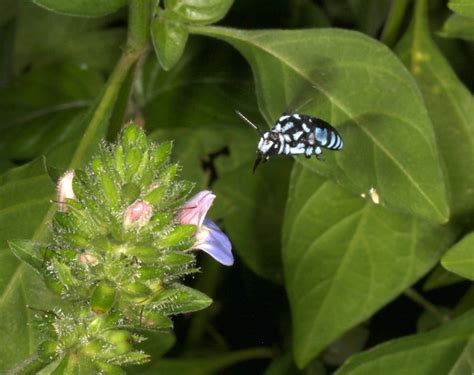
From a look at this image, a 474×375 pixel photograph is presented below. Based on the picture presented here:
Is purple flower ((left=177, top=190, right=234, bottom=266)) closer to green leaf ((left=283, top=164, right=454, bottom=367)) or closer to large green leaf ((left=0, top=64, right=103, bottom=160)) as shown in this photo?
green leaf ((left=283, top=164, right=454, bottom=367))

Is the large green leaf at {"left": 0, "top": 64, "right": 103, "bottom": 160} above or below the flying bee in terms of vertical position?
below

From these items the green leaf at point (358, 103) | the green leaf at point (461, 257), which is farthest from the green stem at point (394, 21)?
the green leaf at point (461, 257)

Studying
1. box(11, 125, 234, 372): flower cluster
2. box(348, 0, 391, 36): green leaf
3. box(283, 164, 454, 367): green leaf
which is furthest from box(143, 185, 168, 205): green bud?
box(348, 0, 391, 36): green leaf

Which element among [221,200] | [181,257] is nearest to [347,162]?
[181,257]

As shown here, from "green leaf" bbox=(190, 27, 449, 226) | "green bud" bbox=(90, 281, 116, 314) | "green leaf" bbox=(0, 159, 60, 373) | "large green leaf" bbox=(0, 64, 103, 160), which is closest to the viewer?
"green bud" bbox=(90, 281, 116, 314)

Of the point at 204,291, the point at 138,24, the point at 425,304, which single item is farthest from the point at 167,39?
the point at 425,304

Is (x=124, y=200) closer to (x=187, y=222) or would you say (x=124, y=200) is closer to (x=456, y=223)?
(x=187, y=222)

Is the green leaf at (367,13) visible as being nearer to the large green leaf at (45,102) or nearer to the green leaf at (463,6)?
the large green leaf at (45,102)

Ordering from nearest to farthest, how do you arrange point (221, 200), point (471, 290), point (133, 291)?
point (133, 291)
point (471, 290)
point (221, 200)
